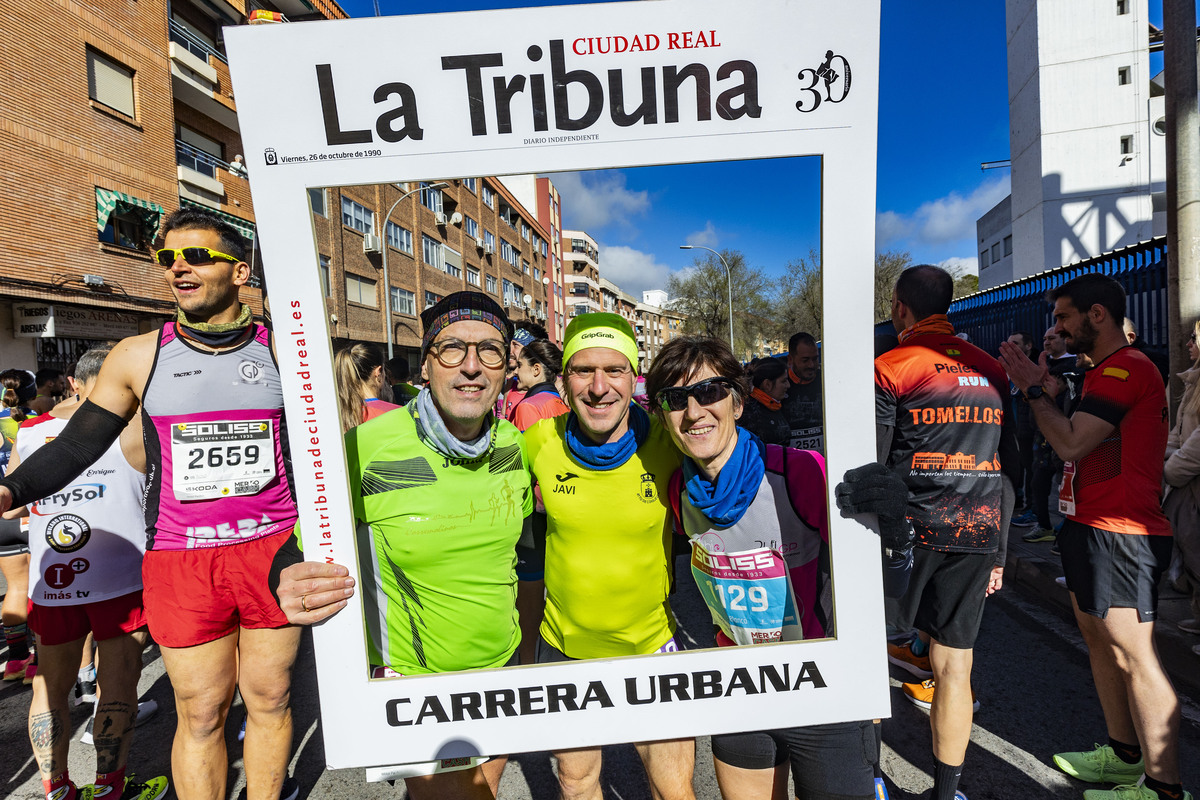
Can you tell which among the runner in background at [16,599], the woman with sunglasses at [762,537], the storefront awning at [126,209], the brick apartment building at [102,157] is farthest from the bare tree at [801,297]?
the storefront awning at [126,209]

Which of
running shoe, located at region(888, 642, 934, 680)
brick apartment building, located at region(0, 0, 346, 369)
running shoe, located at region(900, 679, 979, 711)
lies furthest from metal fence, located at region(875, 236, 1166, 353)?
brick apartment building, located at region(0, 0, 346, 369)

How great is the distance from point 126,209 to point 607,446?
17.7 metres

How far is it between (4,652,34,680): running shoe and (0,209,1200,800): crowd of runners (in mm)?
1952

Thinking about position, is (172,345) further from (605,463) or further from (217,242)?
(605,463)

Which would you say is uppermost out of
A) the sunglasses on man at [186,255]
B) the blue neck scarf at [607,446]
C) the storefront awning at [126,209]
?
the storefront awning at [126,209]

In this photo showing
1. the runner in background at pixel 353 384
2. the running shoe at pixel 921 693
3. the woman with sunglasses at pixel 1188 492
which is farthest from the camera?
the running shoe at pixel 921 693

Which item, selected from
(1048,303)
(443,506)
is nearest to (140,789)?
(443,506)

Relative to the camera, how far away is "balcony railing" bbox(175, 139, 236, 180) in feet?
52.5

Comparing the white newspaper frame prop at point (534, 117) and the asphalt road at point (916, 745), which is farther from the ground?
the white newspaper frame prop at point (534, 117)

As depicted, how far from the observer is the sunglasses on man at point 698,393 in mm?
1726

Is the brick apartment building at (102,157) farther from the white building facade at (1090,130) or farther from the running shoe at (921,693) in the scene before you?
the white building facade at (1090,130)

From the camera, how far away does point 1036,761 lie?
2.67 metres

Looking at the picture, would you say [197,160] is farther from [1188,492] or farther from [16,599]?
[1188,492]

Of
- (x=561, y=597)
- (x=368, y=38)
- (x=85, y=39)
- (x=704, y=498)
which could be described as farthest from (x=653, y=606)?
(x=85, y=39)
